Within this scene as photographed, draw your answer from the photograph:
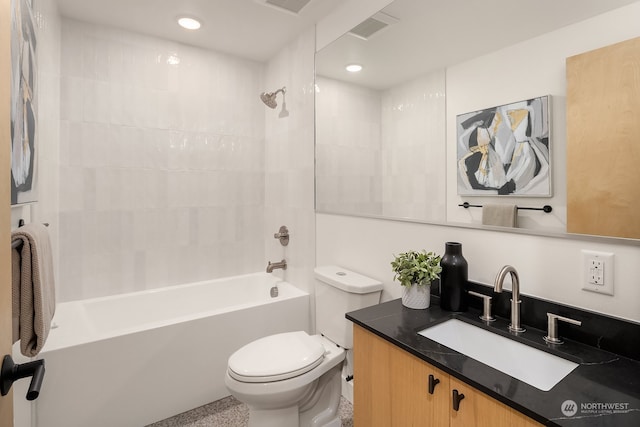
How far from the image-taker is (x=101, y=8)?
2143 millimetres

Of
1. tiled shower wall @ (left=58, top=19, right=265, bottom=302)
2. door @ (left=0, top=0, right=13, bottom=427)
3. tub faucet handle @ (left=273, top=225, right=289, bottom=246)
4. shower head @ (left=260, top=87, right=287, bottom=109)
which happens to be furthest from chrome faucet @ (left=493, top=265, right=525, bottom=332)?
tiled shower wall @ (left=58, top=19, right=265, bottom=302)

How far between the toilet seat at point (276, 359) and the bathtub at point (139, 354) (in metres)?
0.51

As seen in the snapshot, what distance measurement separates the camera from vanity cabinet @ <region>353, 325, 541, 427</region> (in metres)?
0.85

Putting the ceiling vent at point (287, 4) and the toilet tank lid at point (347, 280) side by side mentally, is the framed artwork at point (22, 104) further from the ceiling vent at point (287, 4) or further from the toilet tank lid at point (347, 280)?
the toilet tank lid at point (347, 280)

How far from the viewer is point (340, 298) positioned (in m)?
1.88

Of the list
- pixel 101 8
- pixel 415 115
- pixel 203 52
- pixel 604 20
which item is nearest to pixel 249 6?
pixel 203 52

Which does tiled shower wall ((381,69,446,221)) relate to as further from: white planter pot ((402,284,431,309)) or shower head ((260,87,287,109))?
shower head ((260,87,287,109))

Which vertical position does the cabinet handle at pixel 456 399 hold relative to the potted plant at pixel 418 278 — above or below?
below

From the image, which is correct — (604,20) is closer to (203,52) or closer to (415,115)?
(415,115)

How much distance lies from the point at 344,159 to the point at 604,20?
1.42 metres

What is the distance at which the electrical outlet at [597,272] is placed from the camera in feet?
3.31

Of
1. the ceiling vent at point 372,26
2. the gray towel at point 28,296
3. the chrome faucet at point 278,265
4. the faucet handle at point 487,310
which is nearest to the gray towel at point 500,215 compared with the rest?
the faucet handle at point 487,310

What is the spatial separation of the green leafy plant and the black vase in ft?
0.13

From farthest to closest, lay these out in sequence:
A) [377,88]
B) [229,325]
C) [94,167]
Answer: [94,167] < [229,325] < [377,88]
